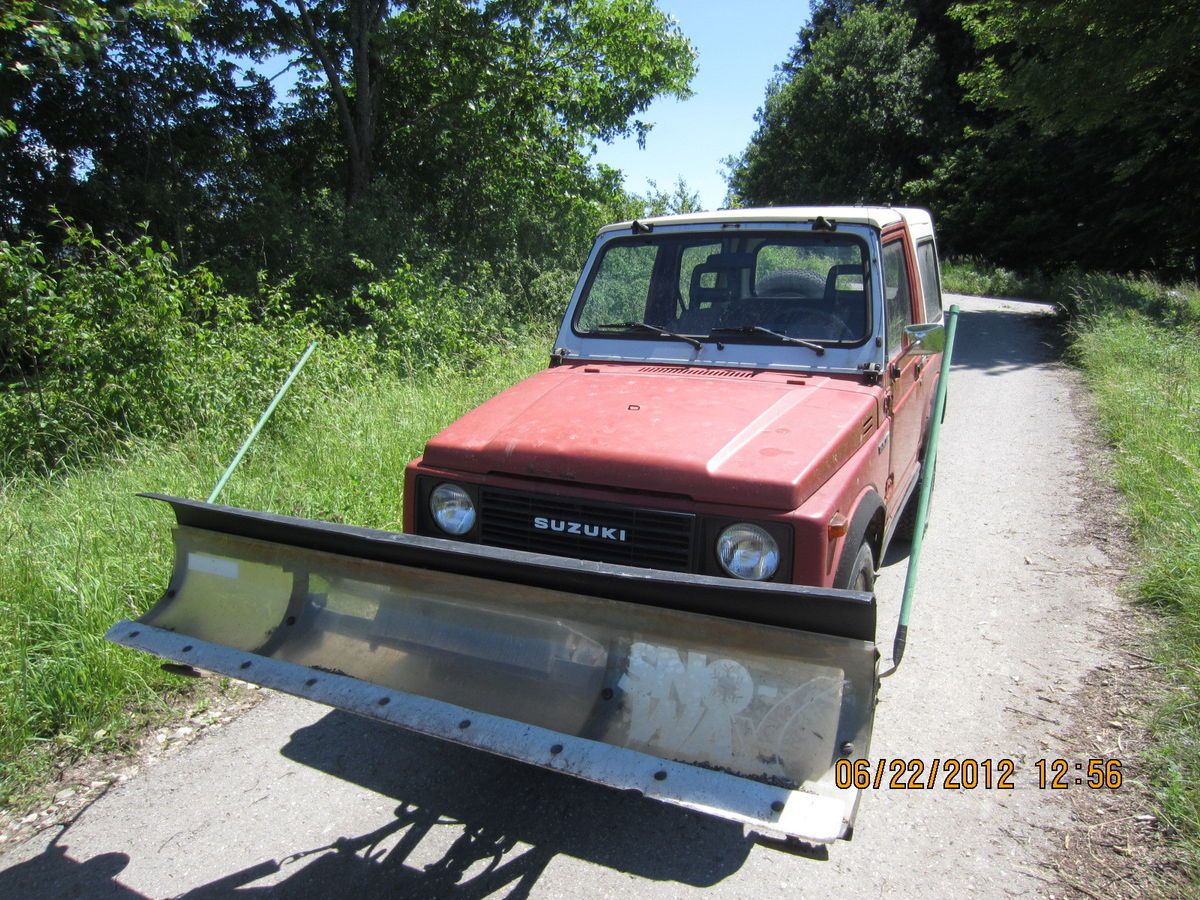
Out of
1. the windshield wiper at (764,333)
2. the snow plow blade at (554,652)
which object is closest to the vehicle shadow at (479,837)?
the snow plow blade at (554,652)

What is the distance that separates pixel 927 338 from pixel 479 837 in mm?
2551

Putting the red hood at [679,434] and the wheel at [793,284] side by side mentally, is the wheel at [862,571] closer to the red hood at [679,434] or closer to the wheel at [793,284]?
the red hood at [679,434]

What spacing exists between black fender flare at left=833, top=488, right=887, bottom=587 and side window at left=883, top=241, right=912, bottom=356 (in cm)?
91

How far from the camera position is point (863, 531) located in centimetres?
302

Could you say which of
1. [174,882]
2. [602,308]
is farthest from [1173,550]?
[174,882]

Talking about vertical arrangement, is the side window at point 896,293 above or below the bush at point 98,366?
above

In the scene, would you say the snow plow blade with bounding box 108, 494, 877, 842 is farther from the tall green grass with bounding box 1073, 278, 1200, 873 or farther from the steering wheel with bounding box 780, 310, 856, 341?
the steering wheel with bounding box 780, 310, 856, 341

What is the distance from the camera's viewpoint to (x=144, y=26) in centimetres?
1161

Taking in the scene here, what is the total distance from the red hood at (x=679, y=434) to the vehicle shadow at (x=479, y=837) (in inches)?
45.8

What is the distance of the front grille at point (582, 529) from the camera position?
284 cm

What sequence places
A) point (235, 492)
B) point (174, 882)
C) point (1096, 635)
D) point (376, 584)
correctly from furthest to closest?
point (235, 492) → point (1096, 635) → point (376, 584) → point (174, 882)

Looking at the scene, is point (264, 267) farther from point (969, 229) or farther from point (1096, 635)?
point (969, 229)

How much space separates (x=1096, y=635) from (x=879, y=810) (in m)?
1.89
